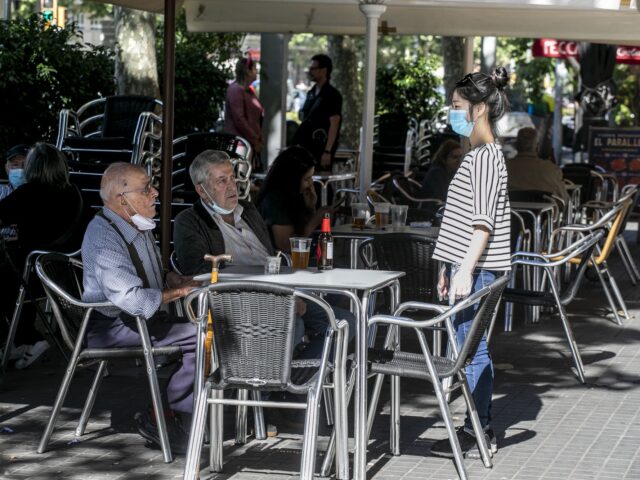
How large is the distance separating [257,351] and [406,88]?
56.0 feet

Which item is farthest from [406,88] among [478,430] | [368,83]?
[478,430]

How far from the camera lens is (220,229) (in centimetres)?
691

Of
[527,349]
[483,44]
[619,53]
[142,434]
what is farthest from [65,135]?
[619,53]

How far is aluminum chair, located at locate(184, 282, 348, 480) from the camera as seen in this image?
5.31 metres

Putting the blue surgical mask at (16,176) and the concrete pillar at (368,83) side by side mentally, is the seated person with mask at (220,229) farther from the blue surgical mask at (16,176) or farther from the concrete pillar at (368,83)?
the concrete pillar at (368,83)

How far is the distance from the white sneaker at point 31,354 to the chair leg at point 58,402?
1.88 m

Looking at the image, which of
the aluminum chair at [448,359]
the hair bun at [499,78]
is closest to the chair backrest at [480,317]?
the aluminum chair at [448,359]

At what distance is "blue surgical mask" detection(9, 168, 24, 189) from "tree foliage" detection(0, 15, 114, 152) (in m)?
2.43

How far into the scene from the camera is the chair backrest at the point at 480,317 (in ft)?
18.5

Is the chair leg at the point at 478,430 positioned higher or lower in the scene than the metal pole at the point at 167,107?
lower

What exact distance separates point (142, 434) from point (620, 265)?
8962mm

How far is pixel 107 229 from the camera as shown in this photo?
6289mm

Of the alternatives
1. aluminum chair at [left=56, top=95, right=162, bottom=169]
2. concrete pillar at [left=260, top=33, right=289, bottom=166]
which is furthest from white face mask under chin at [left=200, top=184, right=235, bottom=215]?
concrete pillar at [left=260, top=33, right=289, bottom=166]

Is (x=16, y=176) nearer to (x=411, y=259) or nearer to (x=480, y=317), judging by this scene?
(x=411, y=259)
